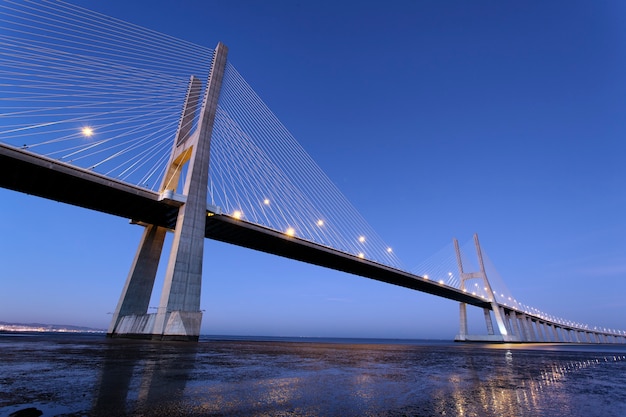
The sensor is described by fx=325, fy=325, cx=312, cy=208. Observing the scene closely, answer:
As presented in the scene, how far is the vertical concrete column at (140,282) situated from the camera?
28.0 metres

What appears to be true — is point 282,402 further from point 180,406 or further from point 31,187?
point 31,187

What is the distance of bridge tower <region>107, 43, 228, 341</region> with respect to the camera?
2211cm

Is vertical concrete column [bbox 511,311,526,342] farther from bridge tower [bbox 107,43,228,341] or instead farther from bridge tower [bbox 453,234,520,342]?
bridge tower [bbox 107,43,228,341]

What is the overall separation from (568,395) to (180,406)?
5534 millimetres

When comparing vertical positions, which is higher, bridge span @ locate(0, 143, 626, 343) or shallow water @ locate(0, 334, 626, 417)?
bridge span @ locate(0, 143, 626, 343)

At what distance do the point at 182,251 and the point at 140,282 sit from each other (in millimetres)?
9034

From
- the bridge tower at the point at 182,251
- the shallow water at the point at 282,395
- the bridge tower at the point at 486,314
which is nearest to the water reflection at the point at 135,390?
the shallow water at the point at 282,395

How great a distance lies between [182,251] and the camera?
933 inches

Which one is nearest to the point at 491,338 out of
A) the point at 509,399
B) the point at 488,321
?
the point at 488,321

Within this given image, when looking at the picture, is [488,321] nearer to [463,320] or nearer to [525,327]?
[463,320]

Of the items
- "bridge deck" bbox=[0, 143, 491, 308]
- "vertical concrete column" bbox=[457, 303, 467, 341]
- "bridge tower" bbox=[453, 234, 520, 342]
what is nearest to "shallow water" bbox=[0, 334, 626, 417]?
"bridge deck" bbox=[0, 143, 491, 308]

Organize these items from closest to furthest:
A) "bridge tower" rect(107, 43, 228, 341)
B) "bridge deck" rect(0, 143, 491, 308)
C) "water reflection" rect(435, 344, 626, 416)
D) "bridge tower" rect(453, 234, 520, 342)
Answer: "water reflection" rect(435, 344, 626, 416), "bridge deck" rect(0, 143, 491, 308), "bridge tower" rect(107, 43, 228, 341), "bridge tower" rect(453, 234, 520, 342)

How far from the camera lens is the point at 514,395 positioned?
15.6 feet

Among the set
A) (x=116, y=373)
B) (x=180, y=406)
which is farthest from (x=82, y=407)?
(x=116, y=373)
